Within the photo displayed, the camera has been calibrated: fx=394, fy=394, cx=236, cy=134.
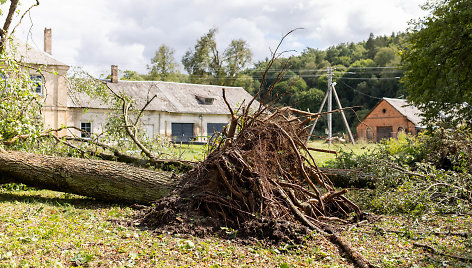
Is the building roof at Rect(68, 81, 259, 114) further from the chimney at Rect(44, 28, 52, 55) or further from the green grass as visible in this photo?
the green grass

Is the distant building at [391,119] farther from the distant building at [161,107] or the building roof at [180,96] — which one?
the distant building at [161,107]

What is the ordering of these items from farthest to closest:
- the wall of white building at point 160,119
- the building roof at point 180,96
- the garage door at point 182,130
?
1. the garage door at point 182,130
2. the building roof at point 180,96
3. the wall of white building at point 160,119

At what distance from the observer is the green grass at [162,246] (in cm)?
386

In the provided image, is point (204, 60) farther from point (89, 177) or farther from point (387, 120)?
point (89, 177)

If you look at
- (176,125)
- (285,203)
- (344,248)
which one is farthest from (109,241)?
(176,125)

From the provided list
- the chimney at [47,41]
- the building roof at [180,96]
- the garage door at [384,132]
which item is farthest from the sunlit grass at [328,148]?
the chimney at [47,41]

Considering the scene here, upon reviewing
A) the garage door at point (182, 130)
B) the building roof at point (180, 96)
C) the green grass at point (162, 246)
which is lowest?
the green grass at point (162, 246)

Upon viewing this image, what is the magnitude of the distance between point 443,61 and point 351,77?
144 feet

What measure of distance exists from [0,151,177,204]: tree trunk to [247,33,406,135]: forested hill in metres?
39.1

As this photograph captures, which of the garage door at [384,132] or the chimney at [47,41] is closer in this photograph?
the chimney at [47,41]

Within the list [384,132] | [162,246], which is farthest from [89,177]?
[384,132]

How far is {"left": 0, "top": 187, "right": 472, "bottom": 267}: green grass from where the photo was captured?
152 inches

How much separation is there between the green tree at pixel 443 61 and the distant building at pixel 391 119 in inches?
861

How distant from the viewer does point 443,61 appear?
11828 mm
